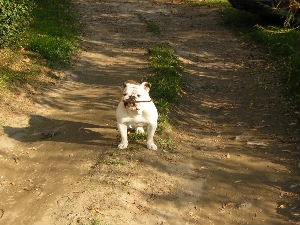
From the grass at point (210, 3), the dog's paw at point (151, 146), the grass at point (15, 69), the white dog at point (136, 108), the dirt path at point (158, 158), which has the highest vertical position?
the white dog at point (136, 108)

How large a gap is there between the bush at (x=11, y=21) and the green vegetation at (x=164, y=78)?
16.6 ft

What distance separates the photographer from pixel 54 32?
1931 cm

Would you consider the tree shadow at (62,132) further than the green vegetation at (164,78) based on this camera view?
No

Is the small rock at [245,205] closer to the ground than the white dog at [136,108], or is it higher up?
closer to the ground

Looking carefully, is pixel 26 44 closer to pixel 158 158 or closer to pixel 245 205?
pixel 158 158

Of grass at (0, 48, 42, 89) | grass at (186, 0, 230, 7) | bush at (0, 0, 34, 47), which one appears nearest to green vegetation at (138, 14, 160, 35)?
grass at (186, 0, 230, 7)

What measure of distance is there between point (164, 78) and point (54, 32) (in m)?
6.59

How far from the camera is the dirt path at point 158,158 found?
27.5 feet

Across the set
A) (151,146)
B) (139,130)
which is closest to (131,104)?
(151,146)

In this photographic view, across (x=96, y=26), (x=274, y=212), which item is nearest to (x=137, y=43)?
(x=96, y=26)

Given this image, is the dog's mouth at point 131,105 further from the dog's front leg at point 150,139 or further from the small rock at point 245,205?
the small rock at point 245,205

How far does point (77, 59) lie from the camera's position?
17.6 m

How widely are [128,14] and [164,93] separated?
14.9m

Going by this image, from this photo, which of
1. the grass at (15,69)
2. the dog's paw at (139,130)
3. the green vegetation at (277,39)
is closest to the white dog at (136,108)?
the dog's paw at (139,130)
